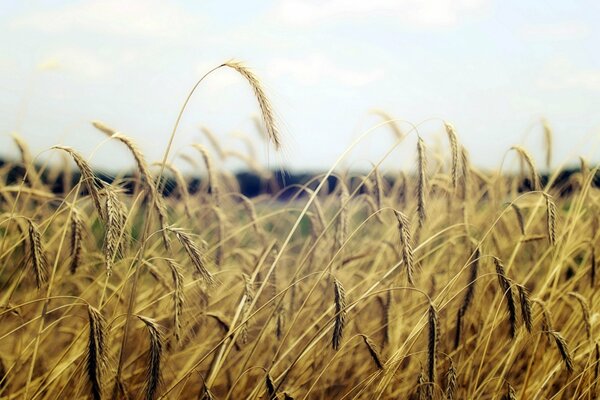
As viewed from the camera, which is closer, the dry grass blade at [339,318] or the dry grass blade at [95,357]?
the dry grass blade at [95,357]

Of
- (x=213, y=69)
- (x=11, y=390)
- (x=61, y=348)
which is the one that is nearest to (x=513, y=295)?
(x=213, y=69)

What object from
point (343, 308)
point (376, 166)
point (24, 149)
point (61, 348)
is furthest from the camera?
point (61, 348)

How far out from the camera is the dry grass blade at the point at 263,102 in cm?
222

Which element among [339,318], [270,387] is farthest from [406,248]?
[270,387]

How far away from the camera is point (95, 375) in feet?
6.03

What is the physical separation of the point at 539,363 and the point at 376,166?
133cm

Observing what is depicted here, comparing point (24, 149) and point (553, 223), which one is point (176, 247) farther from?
point (553, 223)

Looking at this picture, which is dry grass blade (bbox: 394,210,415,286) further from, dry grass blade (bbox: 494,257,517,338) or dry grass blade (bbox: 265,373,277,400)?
dry grass blade (bbox: 265,373,277,400)

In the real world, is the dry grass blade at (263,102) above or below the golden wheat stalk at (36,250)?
above

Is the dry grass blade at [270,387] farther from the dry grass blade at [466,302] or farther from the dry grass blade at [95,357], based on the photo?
the dry grass blade at [466,302]

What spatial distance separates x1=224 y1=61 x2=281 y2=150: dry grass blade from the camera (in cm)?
222

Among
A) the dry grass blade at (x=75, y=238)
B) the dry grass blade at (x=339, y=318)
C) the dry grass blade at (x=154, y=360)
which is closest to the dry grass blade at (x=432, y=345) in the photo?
the dry grass blade at (x=339, y=318)

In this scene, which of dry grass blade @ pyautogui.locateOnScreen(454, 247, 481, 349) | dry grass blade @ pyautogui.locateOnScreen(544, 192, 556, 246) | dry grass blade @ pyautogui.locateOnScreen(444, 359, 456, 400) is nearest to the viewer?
dry grass blade @ pyautogui.locateOnScreen(444, 359, 456, 400)

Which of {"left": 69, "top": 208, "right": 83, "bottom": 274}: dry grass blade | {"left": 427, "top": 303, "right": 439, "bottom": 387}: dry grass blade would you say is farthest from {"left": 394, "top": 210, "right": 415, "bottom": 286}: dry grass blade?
{"left": 69, "top": 208, "right": 83, "bottom": 274}: dry grass blade
